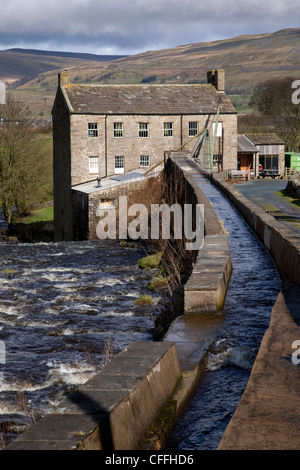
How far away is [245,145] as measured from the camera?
54031mm

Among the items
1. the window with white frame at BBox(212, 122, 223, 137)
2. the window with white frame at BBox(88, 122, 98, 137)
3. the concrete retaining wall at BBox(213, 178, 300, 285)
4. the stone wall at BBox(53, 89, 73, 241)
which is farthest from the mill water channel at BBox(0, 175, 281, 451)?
the window with white frame at BBox(212, 122, 223, 137)

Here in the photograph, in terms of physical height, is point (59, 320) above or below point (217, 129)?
below

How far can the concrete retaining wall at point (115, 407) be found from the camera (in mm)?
3789

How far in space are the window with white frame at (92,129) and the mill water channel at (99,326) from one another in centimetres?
2132

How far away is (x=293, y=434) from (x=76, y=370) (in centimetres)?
672

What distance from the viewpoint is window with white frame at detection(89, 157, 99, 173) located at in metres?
44.9

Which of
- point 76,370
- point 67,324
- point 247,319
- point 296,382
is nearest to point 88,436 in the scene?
point 296,382

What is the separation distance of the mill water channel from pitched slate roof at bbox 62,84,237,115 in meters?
22.4

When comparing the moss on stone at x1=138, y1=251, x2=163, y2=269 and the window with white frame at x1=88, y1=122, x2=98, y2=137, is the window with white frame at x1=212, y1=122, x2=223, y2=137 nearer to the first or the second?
the window with white frame at x1=88, y1=122, x2=98, y2=137

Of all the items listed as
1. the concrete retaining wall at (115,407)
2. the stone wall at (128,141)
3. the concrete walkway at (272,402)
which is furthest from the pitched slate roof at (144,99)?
the concrete retaining wall at (115,407)

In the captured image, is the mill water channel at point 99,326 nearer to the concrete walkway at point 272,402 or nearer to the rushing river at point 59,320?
the rushing river at point 59,320

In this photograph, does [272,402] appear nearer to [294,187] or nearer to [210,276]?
[210,276]

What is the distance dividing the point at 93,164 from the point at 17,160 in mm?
5575

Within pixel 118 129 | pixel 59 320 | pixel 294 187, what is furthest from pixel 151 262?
pixel 118 129
